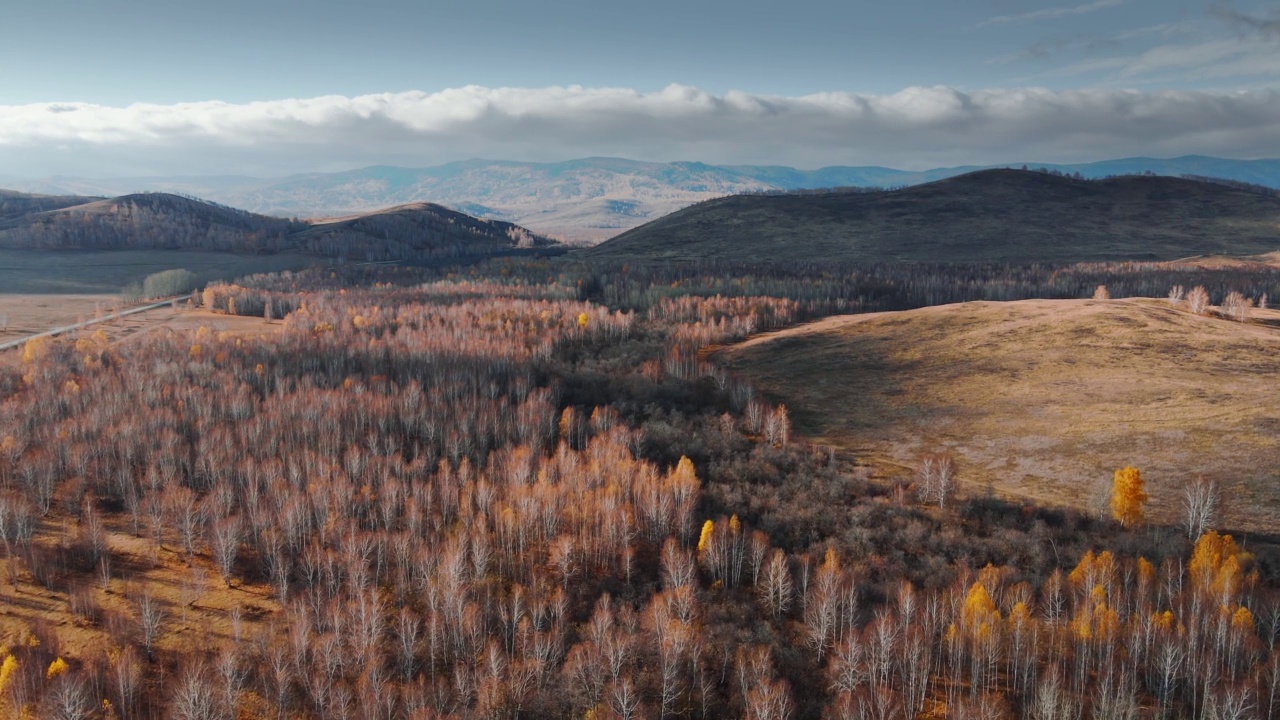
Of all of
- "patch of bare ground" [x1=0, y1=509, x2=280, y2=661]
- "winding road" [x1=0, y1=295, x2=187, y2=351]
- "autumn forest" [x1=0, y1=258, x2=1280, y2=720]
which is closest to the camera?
"autumn forest" [x1=0, y1=258, x2=1280, y2=720]

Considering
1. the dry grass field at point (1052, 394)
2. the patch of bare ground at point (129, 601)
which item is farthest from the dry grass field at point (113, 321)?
the dry grass field at point (1052, 394)

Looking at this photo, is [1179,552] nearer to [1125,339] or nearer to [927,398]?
[927,398]

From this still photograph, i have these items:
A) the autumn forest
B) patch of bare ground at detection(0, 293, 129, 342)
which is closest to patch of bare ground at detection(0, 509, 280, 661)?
the autumn forest

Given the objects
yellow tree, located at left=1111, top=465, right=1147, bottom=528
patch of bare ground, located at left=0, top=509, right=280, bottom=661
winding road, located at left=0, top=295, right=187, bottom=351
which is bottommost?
patch of bare ground, located at left=0, top=509, right=280, bottom=661

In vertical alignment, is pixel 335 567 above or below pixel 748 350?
below

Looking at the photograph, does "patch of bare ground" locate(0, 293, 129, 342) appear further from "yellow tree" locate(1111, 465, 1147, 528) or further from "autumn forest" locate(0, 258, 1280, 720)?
"yellow tree" locate(1111, 465, 1147, 528)

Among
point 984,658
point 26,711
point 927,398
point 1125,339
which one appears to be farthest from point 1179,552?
point 26,711

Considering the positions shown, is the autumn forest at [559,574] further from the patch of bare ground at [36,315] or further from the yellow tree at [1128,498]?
the patch of bare ground at [36,315]
